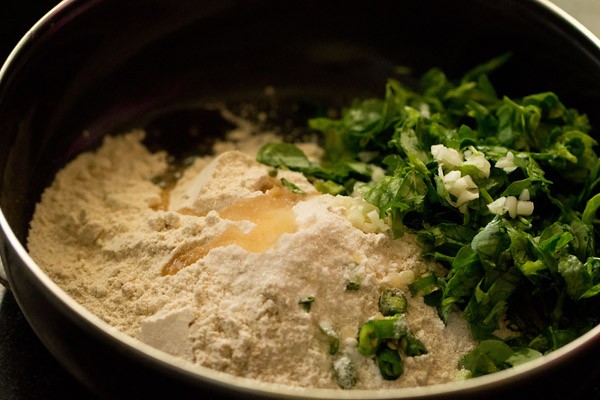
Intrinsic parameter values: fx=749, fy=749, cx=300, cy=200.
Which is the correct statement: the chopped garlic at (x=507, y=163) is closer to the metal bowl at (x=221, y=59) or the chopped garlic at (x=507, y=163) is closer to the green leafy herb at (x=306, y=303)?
the metal bowl at (x=221, y=59)

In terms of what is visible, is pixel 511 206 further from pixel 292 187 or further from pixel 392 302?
pixel 292 187

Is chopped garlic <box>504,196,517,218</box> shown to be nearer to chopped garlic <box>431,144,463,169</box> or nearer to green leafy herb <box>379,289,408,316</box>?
chopped garlic <box>431,144,463,169</box>

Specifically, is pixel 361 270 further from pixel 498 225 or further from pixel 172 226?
pixel 172 226

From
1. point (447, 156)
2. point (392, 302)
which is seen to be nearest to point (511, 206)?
point (447, 156)

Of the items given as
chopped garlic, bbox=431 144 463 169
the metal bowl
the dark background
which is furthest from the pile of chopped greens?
the dark background

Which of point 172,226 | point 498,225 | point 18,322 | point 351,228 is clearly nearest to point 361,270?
point 351,228
